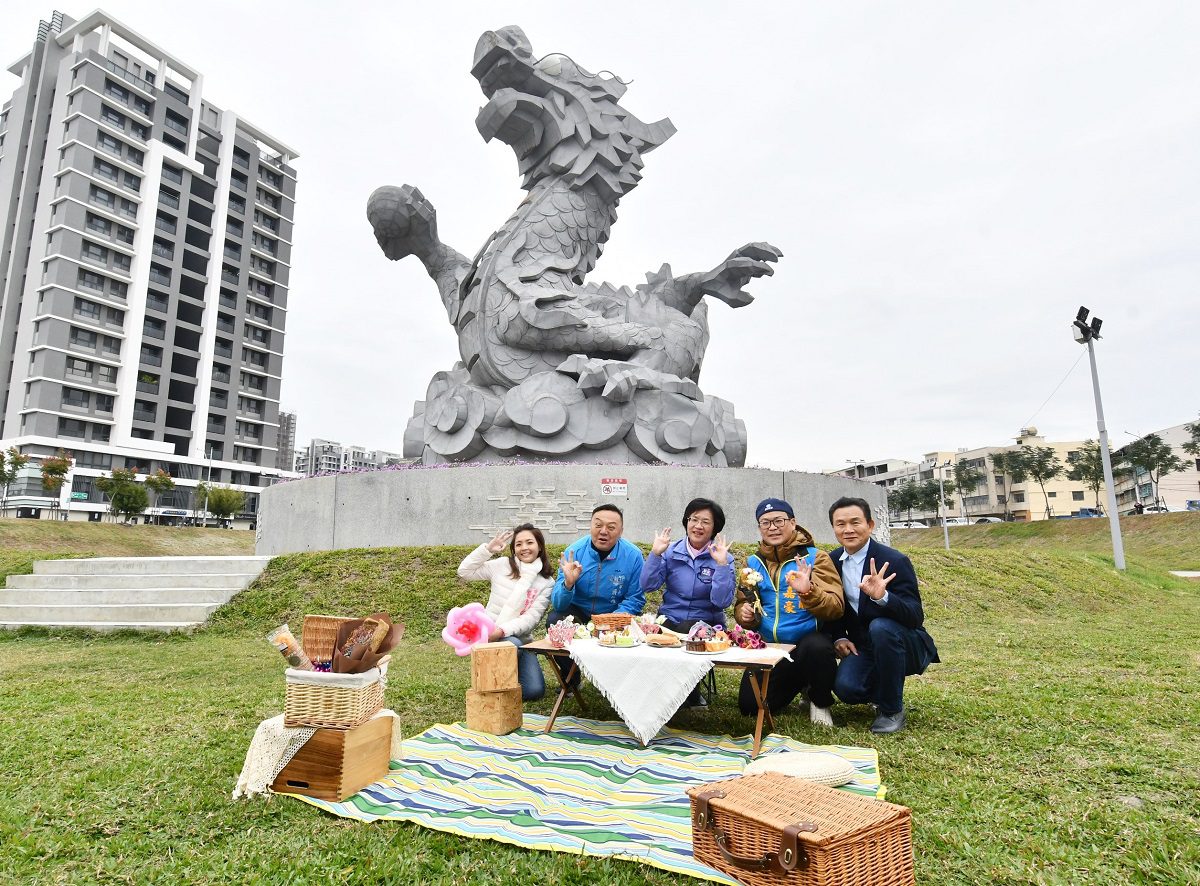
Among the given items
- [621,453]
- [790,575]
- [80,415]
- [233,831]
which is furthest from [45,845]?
[80,415]

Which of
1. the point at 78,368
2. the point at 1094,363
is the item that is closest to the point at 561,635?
the point at 1094,363

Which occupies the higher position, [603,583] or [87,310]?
[87,310]

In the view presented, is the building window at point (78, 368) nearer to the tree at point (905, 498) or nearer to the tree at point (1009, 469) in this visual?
the tree at point (905, 498)

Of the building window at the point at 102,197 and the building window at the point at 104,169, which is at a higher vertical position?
the building window at the point at 104,169

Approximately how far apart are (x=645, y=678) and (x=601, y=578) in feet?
3.53

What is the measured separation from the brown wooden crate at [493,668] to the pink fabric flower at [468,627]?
11.4 inches

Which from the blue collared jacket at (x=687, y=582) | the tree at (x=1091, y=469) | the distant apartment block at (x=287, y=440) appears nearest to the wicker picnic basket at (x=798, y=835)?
the blue collared jacket at (x=687, y=582)

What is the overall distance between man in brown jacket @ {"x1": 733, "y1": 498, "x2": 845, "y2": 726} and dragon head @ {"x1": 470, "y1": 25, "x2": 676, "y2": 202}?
10132 mm

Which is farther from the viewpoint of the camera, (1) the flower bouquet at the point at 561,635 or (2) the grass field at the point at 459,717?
(1) the flower bouquet at the point at 561,635

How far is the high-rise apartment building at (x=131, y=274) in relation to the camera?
39125 mm

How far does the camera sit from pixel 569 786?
3.31 metres

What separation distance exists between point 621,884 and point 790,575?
7.03 feet

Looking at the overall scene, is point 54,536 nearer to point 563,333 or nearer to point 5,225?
point 563,333

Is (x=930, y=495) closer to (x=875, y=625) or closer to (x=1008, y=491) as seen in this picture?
(x=1008, y=491)
